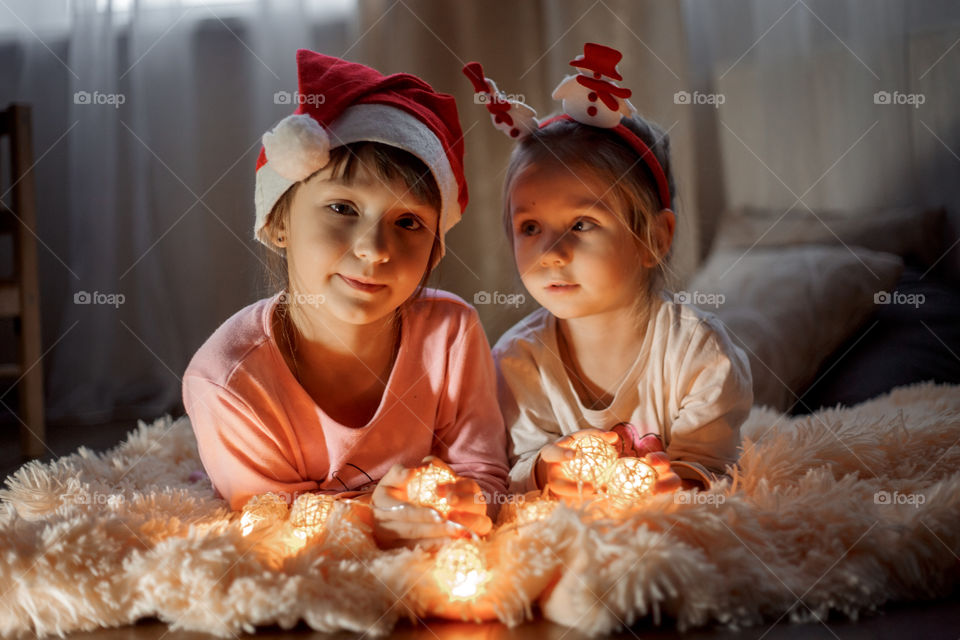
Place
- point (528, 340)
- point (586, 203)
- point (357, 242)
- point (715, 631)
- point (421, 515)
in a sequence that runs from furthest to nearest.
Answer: point (528, 340), point (586, 203), point (357, 242), point (421, 515), point (715, 631)

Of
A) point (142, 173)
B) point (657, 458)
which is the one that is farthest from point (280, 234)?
point (142, 173)

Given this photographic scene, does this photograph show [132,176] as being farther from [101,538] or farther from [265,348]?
[101,538]

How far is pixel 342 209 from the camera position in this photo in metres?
0.99

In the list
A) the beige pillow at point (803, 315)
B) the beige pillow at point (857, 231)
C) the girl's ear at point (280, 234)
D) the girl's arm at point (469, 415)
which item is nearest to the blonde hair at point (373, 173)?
the girl's ear at point (280, 234)

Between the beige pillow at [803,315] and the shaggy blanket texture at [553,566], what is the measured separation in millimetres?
672

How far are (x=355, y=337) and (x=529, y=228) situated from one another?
28 cm

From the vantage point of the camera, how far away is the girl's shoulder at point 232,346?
100 centimetres

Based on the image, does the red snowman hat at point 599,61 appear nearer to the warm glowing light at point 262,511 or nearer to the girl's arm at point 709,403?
the girl's arm at point 709,403

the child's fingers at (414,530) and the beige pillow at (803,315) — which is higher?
the beige pillow at (803,315)

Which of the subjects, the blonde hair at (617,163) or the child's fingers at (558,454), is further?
the blonde hair at (617,163)

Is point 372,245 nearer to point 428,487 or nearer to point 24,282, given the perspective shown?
point 428,487

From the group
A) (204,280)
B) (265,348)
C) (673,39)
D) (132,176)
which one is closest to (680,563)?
(265,348)

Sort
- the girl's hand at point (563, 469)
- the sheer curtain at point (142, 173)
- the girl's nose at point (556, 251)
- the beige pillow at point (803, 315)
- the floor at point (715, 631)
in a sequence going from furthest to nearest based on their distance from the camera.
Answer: the sheer curtain at point (142, 173) < the beige pillow at point (803, 315) < the girl's nose at point (556, 251) < the girl's hand at point (563, 469) < the floor at point (715, 631)

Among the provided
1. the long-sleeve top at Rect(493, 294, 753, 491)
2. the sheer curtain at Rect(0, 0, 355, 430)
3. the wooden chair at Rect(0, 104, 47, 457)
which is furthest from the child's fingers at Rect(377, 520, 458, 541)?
the sheer curtain at Rect(0, 0, 355, 430)
